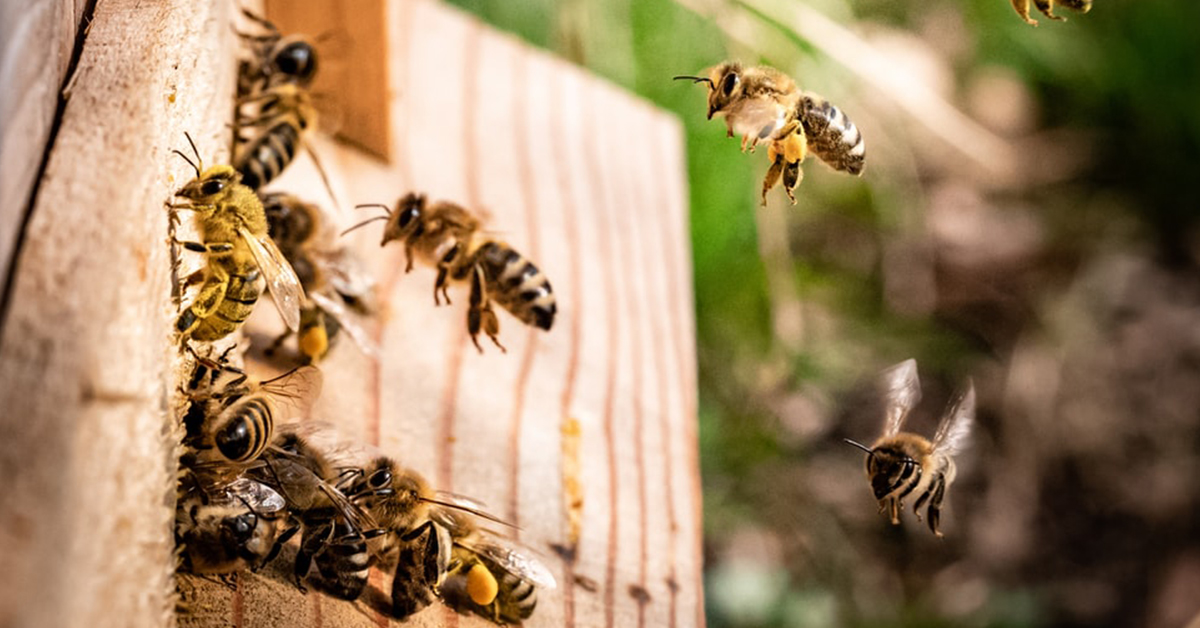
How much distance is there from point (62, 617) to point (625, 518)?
41.9 inches

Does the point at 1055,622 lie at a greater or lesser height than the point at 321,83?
greater

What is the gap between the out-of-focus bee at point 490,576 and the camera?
164cm

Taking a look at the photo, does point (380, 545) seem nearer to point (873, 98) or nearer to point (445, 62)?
point (445, 62)

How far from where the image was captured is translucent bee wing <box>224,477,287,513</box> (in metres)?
1.57

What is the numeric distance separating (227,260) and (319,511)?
353 mm

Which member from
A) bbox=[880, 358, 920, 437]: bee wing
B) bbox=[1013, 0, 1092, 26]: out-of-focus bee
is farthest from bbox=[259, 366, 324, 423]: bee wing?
bbox=[1013, 0, 1092, 26]: out-of-focus bee

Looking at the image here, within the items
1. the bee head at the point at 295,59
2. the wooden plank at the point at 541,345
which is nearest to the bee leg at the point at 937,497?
the wooden plank at the point at 541,345

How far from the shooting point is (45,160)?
45.8 inches

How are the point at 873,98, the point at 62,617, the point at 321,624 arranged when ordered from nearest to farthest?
the point at 62,617
the point at 321,624
the point at 873,98

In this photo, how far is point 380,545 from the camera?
1688 mm

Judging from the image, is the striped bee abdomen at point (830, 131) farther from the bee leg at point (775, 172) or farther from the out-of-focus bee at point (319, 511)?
the out-of-focus bee at point (319, 511)

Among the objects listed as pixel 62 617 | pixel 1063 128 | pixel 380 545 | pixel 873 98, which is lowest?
pixel 62 617

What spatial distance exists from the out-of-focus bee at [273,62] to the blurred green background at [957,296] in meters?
2.15

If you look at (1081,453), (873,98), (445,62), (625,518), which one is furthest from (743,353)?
(625,518)
